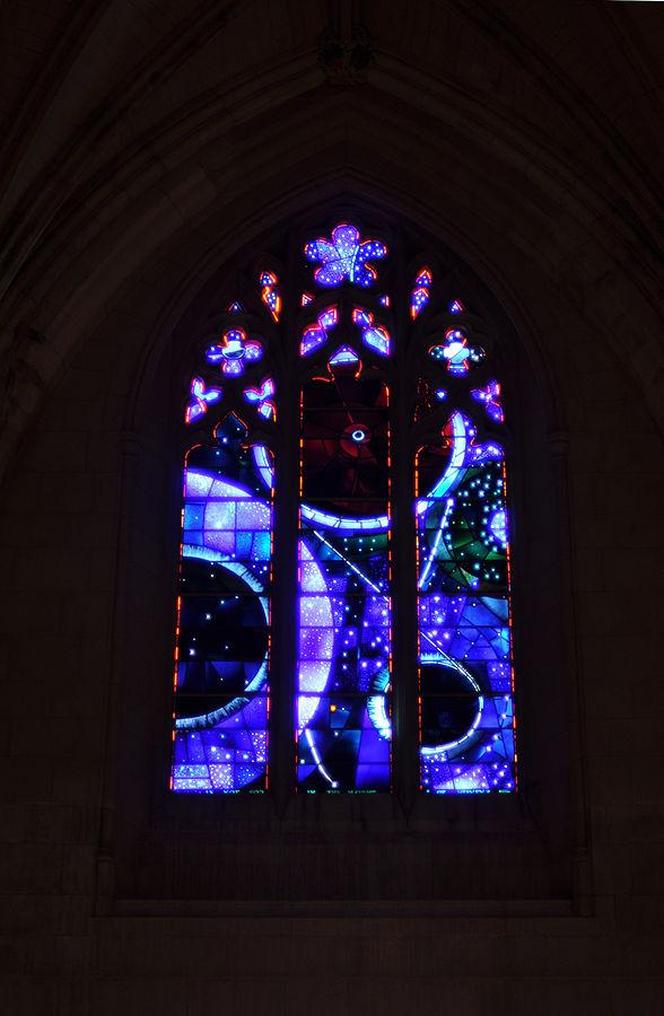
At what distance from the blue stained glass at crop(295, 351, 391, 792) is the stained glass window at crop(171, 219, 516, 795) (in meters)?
0.01

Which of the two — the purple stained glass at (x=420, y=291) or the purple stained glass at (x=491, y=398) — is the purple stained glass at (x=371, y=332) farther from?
the purple stained glass at (x=491, y=398)

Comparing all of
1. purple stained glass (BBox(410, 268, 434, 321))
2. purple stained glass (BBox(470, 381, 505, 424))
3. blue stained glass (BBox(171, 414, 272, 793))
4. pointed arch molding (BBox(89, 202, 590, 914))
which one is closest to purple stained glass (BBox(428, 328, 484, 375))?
purple stained glass (BBox(470, 381, 505, 424))

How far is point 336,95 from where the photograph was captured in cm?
1075

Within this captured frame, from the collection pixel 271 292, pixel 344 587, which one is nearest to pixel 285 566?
pixel 344 587

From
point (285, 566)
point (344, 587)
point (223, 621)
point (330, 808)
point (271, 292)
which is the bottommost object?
point (330, 808)

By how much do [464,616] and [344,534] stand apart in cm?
95

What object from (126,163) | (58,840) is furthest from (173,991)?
(126,163)

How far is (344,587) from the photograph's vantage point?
34.1ft

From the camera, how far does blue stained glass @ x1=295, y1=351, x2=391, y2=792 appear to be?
32.7 feet

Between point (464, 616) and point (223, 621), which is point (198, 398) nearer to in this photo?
point (223, 621)

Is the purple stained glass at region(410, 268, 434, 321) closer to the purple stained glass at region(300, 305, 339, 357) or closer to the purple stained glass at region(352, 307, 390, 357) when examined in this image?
the purple stained glass at region(352, 307, 390, 357)

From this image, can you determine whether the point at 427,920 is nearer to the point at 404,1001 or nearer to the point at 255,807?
the point at 404,1001

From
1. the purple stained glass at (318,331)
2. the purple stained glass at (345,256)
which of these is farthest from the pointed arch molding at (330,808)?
the purple stained glass at (345,256)

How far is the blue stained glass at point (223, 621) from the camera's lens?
996 centimetres
